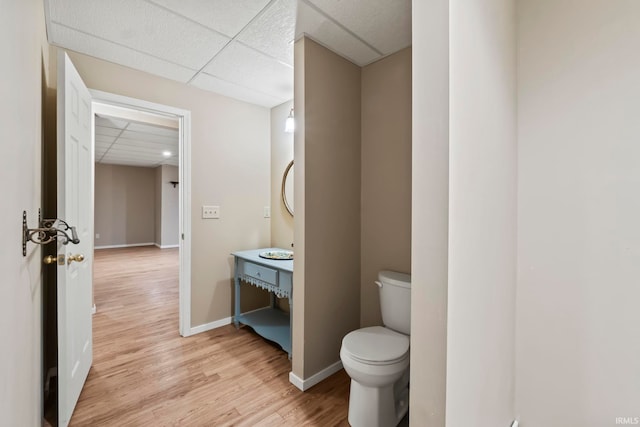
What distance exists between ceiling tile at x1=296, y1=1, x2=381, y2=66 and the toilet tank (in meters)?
1.57

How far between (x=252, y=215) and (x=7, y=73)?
215cm

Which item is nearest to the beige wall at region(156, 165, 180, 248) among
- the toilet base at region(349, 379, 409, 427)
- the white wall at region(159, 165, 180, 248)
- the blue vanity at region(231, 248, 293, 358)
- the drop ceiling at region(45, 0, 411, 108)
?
the white wall at region(159, 165, 180, 248)

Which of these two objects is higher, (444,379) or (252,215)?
(252,215)

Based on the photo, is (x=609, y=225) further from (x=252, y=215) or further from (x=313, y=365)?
(x=252, y=215)

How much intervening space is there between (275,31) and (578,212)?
189 centimetres

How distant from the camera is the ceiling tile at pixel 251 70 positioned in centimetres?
196

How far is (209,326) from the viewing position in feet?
8.53

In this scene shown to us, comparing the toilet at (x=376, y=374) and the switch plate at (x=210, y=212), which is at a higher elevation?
the switch plate at (x=210, y=212)

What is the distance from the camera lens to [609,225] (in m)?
1.14

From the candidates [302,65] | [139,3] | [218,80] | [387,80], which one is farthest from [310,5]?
[218,80]

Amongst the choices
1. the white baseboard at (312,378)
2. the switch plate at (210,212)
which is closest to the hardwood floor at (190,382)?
the white baseboard at (312,378)

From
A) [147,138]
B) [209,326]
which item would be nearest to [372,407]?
[209,326]

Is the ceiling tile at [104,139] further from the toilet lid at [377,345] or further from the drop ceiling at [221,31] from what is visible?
the toilet lid at [377,345]

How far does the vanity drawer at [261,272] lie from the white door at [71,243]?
1.12m
